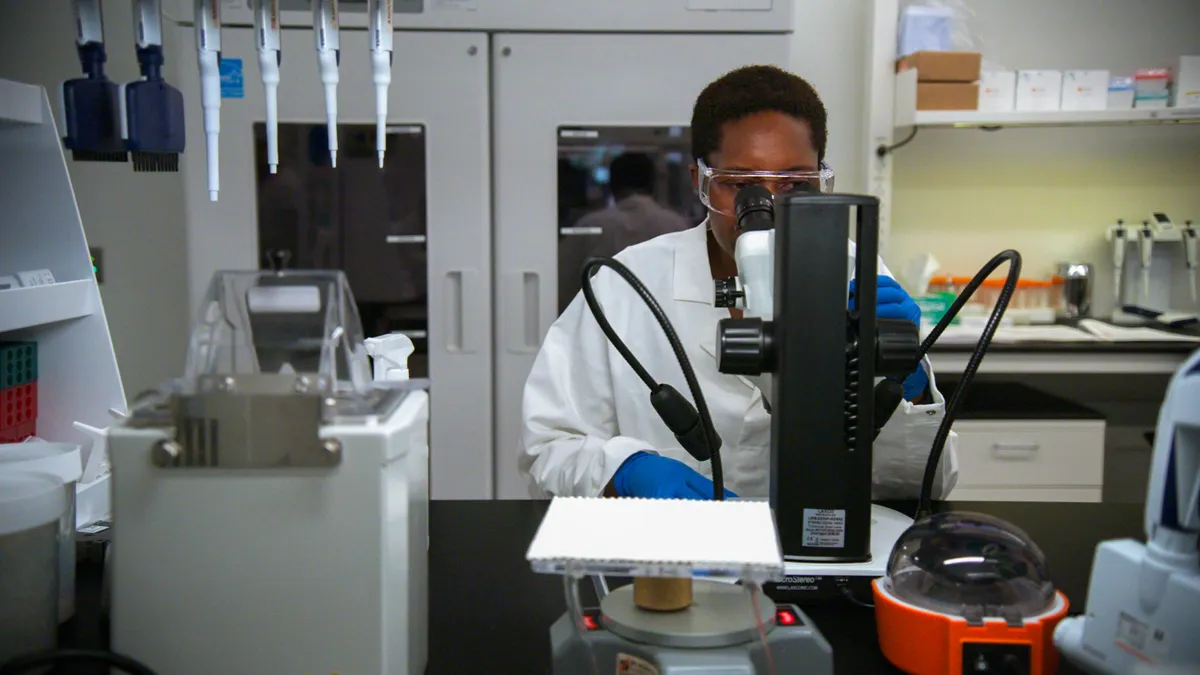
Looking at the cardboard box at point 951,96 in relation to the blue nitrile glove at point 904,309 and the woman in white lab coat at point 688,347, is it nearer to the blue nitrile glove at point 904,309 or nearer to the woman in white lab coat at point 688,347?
the woman in white lab coat at point 688,347

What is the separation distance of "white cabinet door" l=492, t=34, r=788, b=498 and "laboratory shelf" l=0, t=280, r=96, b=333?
131 centimetres

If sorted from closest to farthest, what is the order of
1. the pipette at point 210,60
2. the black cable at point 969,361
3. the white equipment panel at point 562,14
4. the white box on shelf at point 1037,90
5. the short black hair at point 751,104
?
the pipette at point 210,60, the black cable at point 969,361, the short black hair at point 751,104, the white equipment panel at point 562,14, the white box on shelf at point 1037,90

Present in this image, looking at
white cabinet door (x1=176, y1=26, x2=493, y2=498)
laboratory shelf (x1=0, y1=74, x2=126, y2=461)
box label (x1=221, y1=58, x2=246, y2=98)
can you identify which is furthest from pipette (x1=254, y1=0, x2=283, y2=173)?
box label (x1=221, y1=58, x2=246, y2=98)

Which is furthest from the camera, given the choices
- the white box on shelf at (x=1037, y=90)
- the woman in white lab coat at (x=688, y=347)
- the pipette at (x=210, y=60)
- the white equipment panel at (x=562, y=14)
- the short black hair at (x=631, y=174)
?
the white box on shelf at (x=1037, y=90)

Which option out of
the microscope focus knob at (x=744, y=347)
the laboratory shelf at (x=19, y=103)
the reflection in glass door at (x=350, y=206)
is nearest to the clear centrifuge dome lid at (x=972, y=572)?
the microscope focus knob at (x=744, y=347)

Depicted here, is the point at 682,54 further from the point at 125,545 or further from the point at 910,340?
the point at 125,545

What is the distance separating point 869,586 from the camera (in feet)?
2.64

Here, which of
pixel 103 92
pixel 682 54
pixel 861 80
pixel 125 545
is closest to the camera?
pixel 125 545

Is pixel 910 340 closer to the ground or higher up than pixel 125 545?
higher up

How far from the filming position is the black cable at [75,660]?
59 centimetres

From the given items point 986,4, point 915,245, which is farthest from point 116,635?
point 986,4

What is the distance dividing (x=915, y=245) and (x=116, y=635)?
114 inches

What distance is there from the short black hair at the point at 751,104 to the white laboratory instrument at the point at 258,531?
99 centimetres

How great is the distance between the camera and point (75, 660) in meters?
0.61
